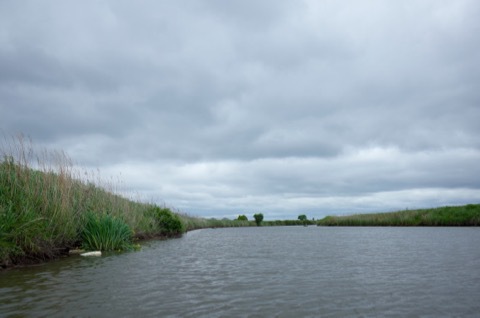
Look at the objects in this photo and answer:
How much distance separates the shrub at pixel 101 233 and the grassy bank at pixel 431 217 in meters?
34.3

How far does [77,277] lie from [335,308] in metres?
5.86

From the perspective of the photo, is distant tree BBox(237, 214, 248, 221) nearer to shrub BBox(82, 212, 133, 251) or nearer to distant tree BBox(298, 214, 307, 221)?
distant tree BBox(298, 214, 307, 221)

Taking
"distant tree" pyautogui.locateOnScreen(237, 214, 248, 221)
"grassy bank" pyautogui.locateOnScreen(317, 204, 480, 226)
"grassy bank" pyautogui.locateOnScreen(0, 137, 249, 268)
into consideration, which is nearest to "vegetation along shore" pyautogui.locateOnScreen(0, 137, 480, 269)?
"grassy bank" pyautogui.locateOnScreen(0, 137, 249, 268)

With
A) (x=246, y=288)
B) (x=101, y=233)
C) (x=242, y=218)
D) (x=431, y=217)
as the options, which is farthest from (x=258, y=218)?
(x=246, y=288)

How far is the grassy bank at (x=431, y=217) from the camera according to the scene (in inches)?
1398

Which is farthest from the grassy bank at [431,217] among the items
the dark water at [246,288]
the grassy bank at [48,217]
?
the grassy bank at [48,217]

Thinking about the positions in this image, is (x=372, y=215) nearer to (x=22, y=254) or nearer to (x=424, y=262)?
(x=424, y=262)

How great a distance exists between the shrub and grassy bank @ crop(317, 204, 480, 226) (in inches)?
1350

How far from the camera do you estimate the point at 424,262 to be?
10.4 meters

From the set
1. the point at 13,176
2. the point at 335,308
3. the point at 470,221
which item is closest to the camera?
the point at 335,308

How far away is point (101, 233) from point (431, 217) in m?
36.0

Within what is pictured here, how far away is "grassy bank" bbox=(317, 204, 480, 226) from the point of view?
116ft

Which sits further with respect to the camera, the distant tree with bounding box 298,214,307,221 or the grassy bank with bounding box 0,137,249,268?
the distant tree with bounding box 298,214,307,221

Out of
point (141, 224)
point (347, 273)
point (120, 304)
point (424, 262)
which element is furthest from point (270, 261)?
point (141, 224)
